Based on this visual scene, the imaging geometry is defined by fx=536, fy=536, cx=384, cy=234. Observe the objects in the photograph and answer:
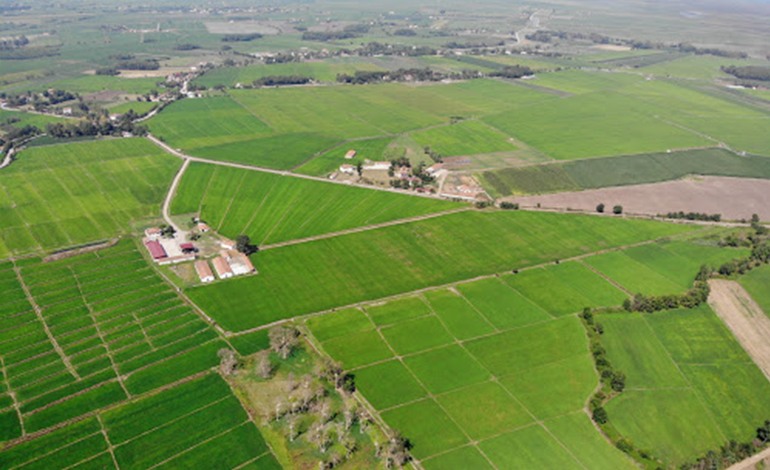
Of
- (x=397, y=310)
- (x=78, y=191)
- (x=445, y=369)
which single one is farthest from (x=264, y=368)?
(x=78, y=191)

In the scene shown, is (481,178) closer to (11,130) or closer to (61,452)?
(61,452)

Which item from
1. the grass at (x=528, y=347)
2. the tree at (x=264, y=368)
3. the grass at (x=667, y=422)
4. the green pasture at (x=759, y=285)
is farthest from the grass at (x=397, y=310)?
the green pasture at (x=759, y=285)

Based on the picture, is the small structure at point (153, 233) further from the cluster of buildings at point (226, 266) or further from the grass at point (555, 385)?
the grass at point (555, 385)

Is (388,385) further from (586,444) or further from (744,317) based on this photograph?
(744,317)

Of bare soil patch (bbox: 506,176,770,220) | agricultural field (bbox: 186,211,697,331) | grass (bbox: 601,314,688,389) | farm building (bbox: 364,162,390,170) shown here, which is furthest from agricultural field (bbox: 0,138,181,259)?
grass (bbox: 601,314,688,389)

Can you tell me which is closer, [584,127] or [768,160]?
[768,160]

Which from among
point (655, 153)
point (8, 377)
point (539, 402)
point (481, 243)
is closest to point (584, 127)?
point (655, 153)
